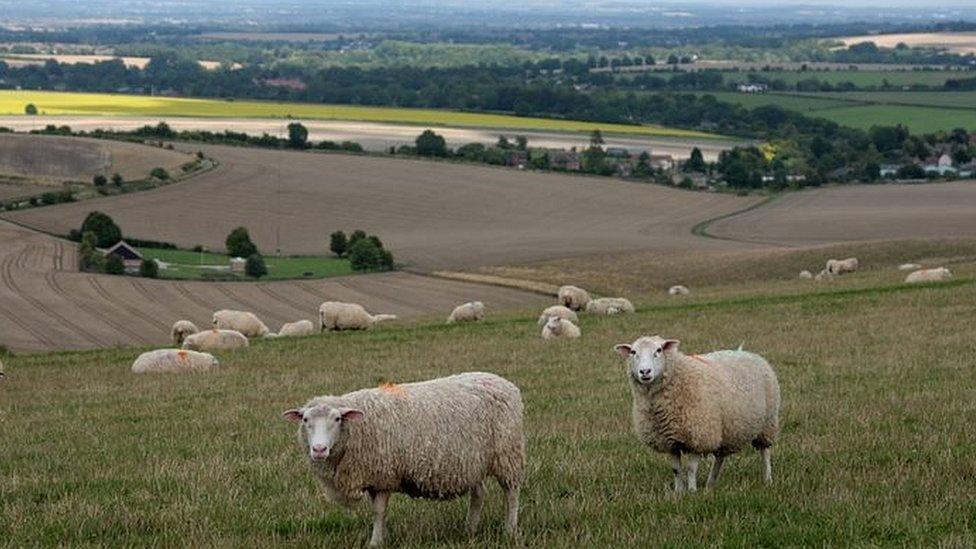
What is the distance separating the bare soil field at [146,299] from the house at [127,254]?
2223 millimetres

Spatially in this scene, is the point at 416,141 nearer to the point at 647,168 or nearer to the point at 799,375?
the point at 647,168

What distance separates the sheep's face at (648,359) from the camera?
1368cm

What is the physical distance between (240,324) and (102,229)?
37.8 m

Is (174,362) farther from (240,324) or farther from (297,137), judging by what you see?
(297,137)

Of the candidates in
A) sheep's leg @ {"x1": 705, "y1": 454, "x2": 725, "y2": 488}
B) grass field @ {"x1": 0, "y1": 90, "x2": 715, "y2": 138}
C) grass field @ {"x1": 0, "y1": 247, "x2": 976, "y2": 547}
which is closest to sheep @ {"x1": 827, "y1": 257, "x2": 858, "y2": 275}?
grass field @ {"x1": 0, "y1": 247, "x2": 976, "y2": 547}

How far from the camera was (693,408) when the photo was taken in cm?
1363

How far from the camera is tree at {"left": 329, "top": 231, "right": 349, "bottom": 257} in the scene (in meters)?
74.5

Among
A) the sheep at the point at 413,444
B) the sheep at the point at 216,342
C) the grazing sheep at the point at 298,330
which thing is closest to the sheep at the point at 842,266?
the grazing sheep at the point at 298,330

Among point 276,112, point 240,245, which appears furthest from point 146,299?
point 276,112

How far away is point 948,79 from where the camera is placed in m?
200

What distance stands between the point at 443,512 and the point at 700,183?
9956cm

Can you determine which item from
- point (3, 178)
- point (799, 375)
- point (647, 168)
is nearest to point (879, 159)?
point (647, 168)

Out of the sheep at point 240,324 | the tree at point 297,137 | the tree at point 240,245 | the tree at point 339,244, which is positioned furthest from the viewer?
the tree at point 297,137

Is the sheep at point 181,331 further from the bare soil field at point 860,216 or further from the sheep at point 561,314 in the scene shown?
the bare soil field at point 860,216
